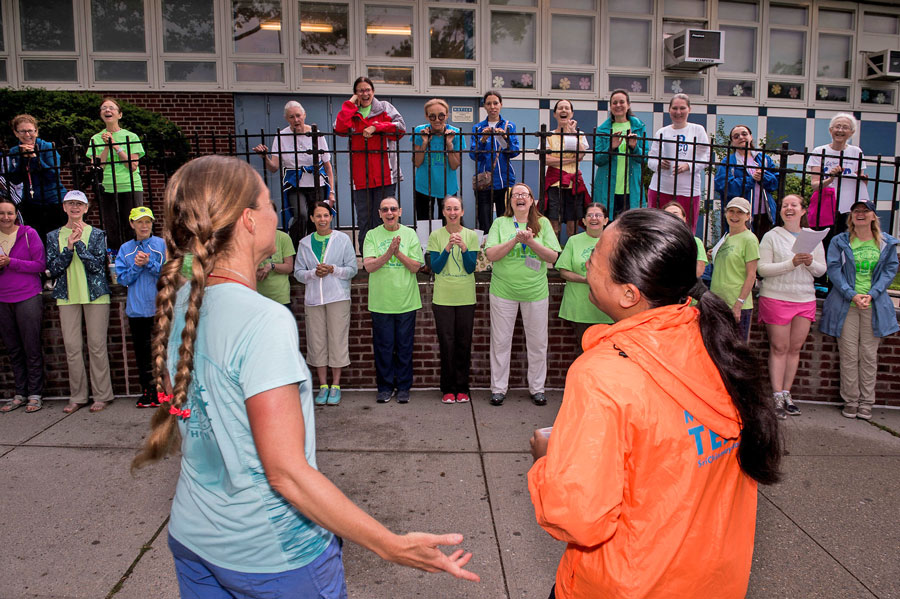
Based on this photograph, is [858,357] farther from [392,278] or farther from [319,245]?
[319,245]

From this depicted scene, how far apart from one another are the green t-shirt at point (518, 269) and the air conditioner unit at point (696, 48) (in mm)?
7450

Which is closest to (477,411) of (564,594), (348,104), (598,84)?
(348,104)

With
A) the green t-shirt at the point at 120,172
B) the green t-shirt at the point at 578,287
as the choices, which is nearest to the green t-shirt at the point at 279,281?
the green t-shirt at the point at 120,172

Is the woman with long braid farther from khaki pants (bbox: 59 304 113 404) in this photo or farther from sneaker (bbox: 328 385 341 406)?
khaki pants (bbox: 59 304 113 404)

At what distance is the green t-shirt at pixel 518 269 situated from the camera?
5.78 m

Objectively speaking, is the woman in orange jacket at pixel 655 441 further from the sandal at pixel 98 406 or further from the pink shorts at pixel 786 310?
the sandal at pixel 98 406

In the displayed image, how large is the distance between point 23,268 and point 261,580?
545 cm

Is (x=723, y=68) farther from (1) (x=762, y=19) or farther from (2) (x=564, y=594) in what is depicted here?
(2) (x=564, y=594)

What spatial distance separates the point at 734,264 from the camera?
5711 millimetres

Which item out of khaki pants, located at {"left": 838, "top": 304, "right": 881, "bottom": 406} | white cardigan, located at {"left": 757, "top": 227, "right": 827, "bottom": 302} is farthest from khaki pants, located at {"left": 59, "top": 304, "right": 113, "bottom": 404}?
khaki pants, located at {"left": 838, "top": 304, "right": 881, "bottom": 406}

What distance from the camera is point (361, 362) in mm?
6211

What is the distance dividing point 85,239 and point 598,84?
941 cm

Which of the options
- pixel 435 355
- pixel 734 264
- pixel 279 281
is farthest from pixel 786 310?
pixel 279 281

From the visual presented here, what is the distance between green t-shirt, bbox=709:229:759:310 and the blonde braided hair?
5.16 m
